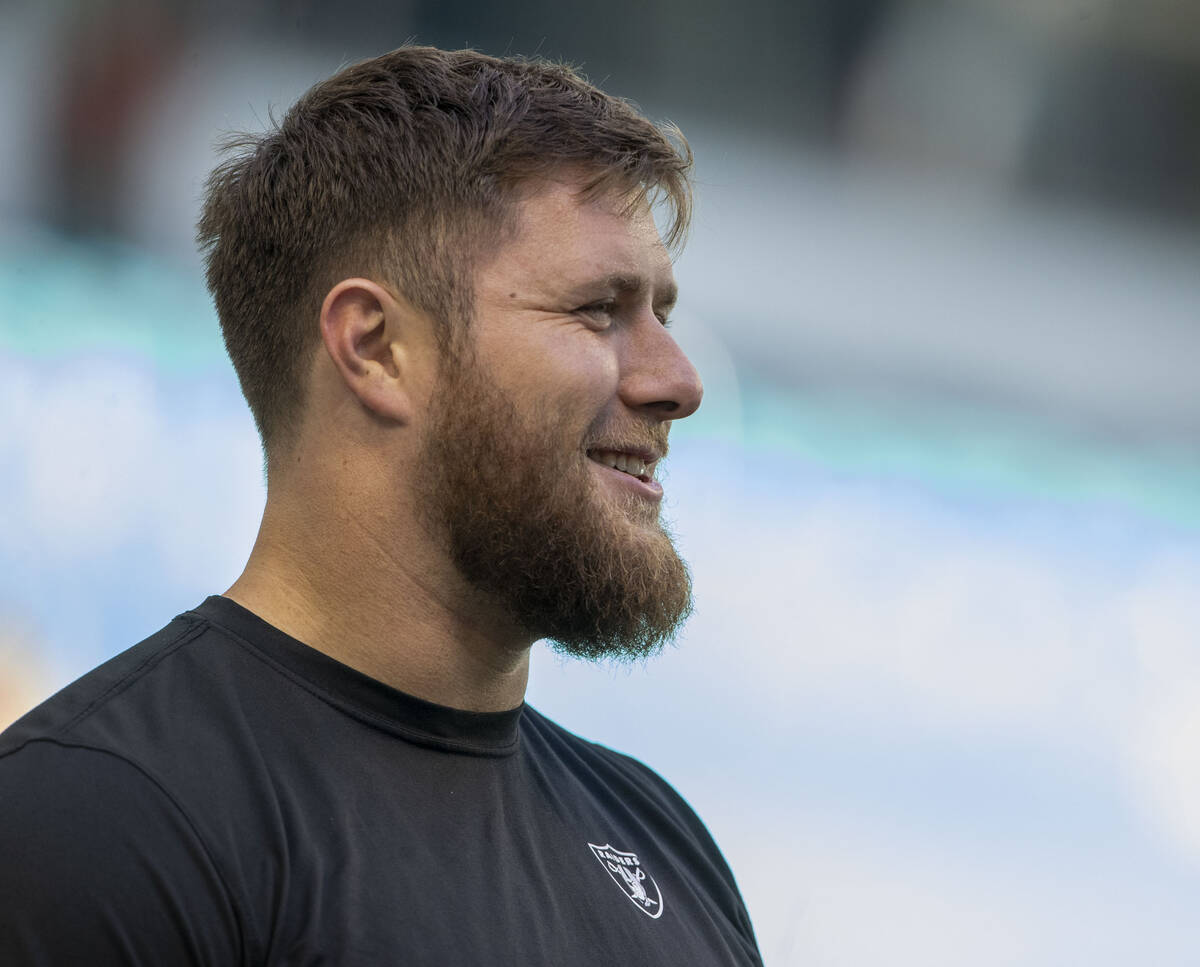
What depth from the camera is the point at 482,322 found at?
0.95m

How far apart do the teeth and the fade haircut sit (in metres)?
Answer: 0.15

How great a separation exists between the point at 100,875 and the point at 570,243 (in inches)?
23.6

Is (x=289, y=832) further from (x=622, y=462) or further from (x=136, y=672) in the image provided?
(x=622, y=462)

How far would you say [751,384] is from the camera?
92.4 inches

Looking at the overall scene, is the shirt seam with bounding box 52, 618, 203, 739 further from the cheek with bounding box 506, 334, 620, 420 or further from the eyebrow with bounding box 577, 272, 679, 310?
the eyebrow with bounding box 577, 272, 679, 310

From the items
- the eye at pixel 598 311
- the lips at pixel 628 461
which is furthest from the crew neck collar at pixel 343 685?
the eye at pixel 598 311

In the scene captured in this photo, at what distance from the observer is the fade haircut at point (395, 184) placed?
98 centimetres

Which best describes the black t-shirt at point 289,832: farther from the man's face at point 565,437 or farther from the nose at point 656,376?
the nose at point 656,376

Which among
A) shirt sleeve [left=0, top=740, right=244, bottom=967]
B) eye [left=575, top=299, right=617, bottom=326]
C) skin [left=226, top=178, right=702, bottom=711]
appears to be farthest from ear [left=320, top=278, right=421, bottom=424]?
shirt sleeve [left=0, top=740, right=244, bottom=967]

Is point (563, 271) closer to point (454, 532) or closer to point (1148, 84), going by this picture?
point (454, 532)

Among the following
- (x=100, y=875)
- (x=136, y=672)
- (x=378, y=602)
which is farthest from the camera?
(x=378, y=602)

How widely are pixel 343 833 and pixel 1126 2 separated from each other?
2.37m

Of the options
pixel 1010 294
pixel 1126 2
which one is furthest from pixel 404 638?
pixel 1126 2

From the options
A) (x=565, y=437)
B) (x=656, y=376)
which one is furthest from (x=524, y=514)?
(x=656, y=376)
